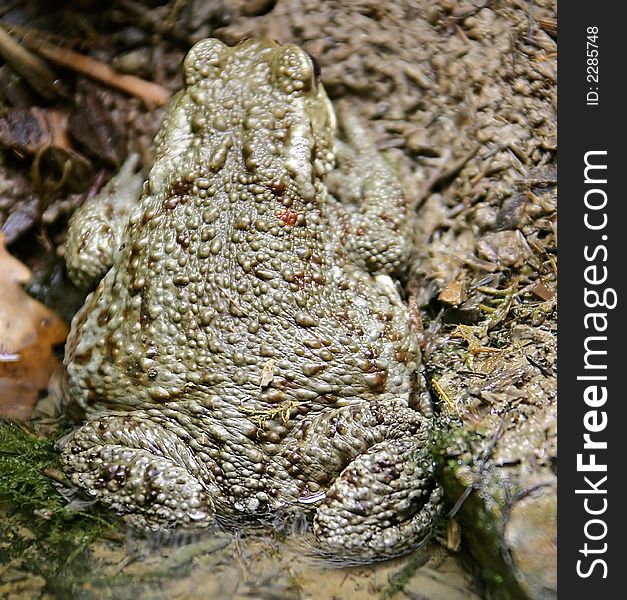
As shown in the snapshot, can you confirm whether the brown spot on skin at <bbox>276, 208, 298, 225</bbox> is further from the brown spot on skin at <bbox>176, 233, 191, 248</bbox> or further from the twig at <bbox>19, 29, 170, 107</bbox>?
the twig at <bbox>19, 29, 170, 107</bbox>

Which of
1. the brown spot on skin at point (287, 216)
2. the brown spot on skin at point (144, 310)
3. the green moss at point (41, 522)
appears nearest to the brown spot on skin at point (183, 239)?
the brown spot on skin at point (144, 310)

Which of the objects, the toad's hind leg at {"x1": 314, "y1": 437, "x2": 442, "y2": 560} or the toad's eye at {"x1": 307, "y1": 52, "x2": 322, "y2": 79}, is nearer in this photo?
the toad's hind leg at {"x1": 314, "y1": 437, "x2": 442, "y2": 560}

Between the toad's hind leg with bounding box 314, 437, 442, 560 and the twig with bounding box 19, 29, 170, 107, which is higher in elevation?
the twig with bounding box 19, 29, 170, 107

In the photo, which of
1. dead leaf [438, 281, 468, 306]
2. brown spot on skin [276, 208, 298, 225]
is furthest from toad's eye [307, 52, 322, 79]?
dead leaf [438, 281, 468, 306]

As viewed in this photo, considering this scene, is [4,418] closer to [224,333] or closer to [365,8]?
[224,333]

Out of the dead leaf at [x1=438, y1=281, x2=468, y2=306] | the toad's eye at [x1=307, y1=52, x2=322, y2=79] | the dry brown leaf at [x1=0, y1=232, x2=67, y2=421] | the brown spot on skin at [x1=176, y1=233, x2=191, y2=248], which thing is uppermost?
the toad's eye at [x1=307, y1=52, x2=322, y2=79]

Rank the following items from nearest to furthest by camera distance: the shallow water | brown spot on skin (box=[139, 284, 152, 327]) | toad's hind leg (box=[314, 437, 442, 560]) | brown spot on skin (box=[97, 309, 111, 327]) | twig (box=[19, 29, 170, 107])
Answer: the shallow water → toad's hind leg (box=[314, 437, 442, 560]) → brown spot on skin (box=[139, 284, 152, 327]) → brown spot on skin (box=[97, 309, 111, 327]) → twig (box=[19, 29, 170, 107])

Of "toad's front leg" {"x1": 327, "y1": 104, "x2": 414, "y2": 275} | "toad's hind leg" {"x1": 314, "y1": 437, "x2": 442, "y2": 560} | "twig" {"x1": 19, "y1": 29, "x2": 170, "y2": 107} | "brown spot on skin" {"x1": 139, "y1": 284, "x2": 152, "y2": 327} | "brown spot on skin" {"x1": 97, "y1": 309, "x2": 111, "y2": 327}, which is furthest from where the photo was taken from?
"twig" {"x1": 19, "y1": 29, "x2": 170, "y2": 107}

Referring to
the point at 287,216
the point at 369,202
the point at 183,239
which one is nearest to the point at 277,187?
the point at 287,216
